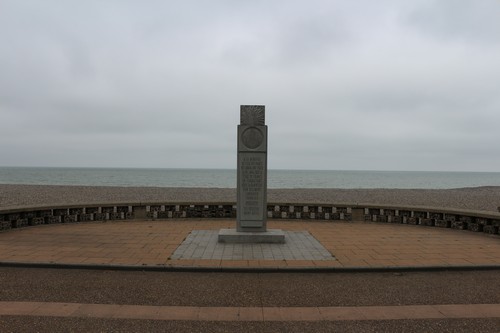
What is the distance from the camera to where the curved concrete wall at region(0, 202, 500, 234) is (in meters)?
10.1

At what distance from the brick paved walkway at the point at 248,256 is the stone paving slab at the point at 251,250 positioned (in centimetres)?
19

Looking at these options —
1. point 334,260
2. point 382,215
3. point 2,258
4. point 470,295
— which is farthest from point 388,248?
point 2,258

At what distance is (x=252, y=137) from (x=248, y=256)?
124 inches

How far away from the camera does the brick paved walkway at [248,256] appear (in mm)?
6812

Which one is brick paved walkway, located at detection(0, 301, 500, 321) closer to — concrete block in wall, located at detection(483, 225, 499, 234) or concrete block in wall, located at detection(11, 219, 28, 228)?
concrete block in wall, located at detection(483, 225, 499, 234)

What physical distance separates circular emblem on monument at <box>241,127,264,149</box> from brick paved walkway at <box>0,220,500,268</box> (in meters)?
2.73

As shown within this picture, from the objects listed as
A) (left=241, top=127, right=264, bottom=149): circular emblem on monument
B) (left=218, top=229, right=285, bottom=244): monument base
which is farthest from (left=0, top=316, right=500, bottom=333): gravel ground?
(left=241, top=127, right=264, bottom=149): circular emblem on monument

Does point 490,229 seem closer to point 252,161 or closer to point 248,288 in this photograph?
point 252,161

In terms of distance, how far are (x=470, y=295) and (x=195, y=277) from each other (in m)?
4.06

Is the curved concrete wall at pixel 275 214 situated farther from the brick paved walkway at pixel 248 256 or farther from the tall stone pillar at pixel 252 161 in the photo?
the tall stone pillar at pixel 252 161

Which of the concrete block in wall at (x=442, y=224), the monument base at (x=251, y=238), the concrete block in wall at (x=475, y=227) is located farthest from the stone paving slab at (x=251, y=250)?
the concrete block in wall at (x=475, y=227)

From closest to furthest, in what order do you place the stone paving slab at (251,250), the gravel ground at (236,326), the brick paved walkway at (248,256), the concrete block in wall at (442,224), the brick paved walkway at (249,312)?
the gravel ground at (236,326) < the brick paved walkway at (249,312) < the brick paved walkway at (248,256) < the stone paving slab at (251,250) < the concrete block in wall at (442,224)

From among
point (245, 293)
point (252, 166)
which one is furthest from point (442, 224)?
point (245, 293)

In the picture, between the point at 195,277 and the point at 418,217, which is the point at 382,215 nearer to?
the point at 418,217
